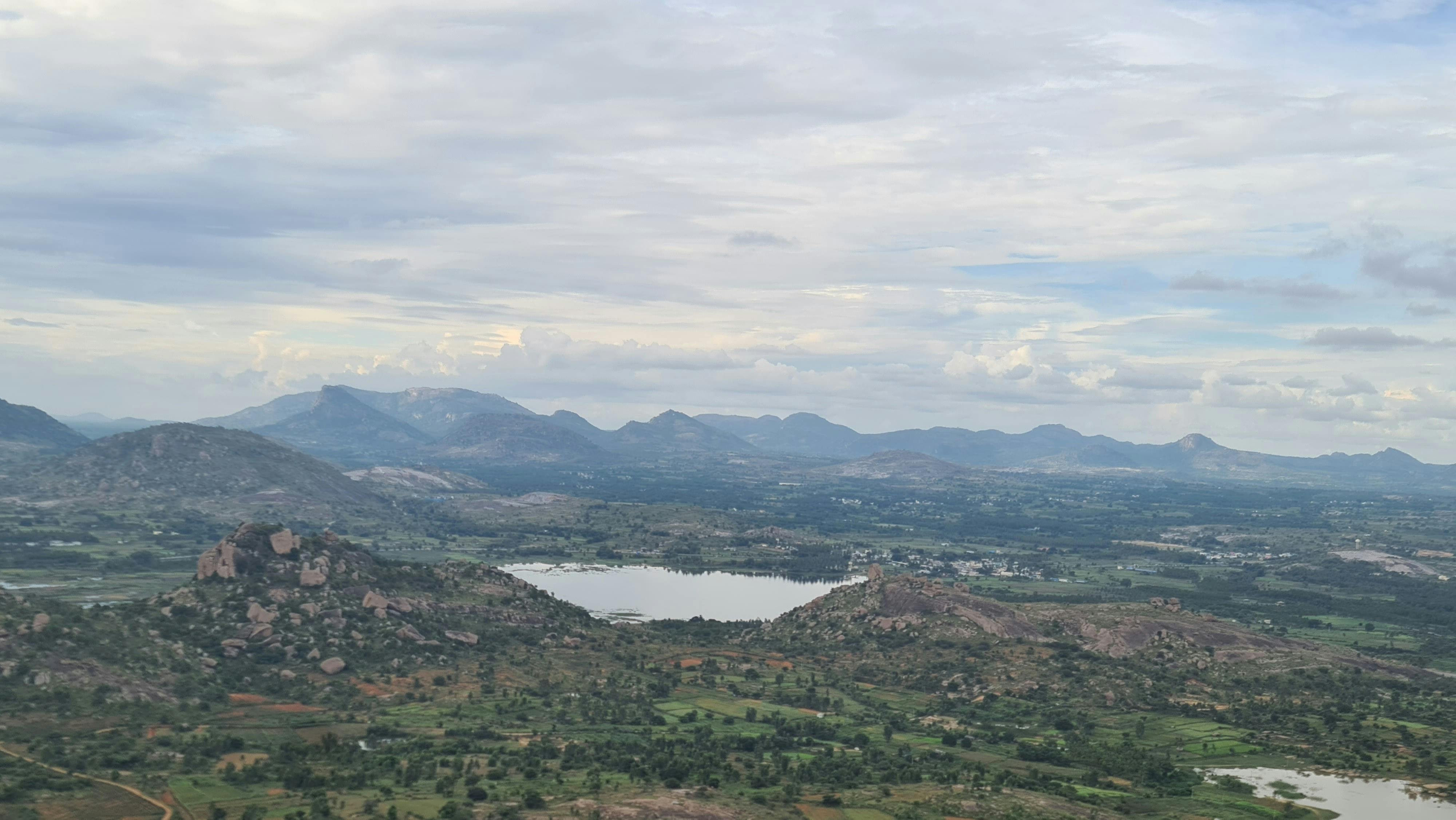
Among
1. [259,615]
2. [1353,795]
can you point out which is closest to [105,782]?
[259,615]

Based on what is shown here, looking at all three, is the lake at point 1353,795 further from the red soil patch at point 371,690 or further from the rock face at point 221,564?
the rock face at point 221,564

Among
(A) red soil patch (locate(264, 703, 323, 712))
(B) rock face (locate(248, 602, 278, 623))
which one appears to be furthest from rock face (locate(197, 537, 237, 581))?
(A) red soil patch (locate(264, 703, 323, 712))

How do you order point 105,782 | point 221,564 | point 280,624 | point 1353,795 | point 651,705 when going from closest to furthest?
point 105,782 < point 1353,795 < point 651,705 < point 280,624 < point 221,564

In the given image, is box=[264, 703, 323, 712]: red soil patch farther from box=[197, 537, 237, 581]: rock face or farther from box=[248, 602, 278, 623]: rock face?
box=[197, 537, 237, 581]: rock face

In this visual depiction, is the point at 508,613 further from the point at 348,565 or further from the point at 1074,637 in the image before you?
the point at 1074,637

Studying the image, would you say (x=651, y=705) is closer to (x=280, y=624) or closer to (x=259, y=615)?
(x=280, y=624)
